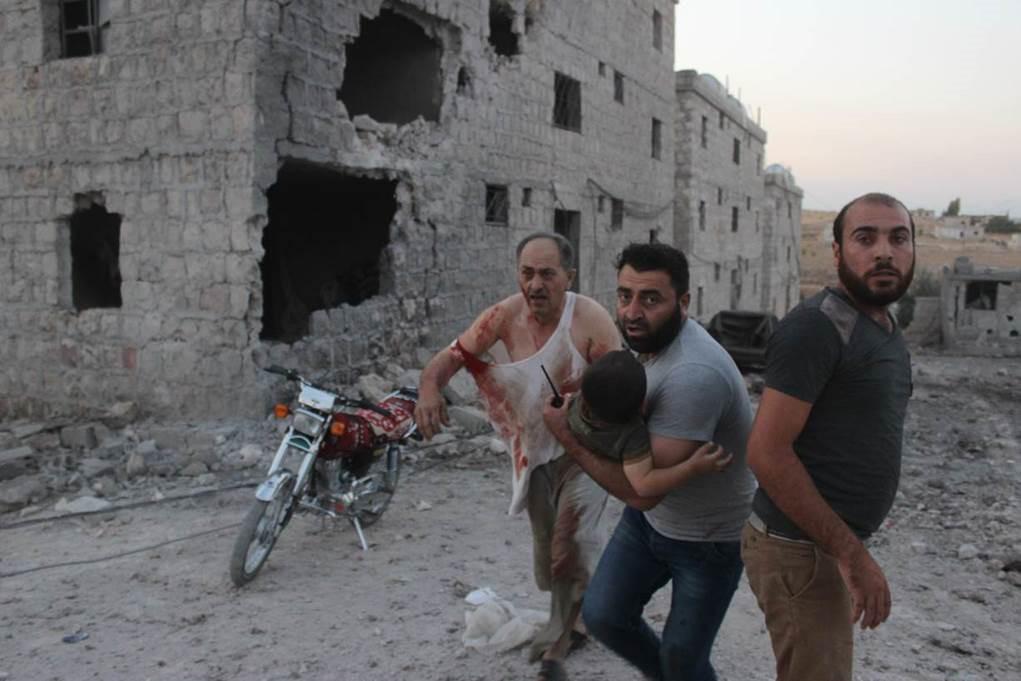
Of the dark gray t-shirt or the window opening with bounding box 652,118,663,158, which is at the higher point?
the window opening with bounding box 652,118,663,158

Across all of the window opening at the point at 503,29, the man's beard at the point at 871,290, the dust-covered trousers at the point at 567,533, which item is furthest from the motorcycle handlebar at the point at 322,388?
the window opening at the point at 503,29

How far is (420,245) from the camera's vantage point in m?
9.66

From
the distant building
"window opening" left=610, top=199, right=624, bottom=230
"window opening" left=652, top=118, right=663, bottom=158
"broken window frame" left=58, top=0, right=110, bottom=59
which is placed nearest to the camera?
"broken window frame" left=58, top=0, right=110, bottom=59

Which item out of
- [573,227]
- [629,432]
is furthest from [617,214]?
[629,432]

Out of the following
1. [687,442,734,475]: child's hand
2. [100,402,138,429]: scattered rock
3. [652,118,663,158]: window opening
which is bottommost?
[100,402,138,429]: scattered rock

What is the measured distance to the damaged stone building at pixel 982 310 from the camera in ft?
59.4

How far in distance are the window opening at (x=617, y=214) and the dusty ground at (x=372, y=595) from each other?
9.39 meters

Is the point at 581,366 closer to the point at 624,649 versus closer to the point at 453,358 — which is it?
the point at 453,358

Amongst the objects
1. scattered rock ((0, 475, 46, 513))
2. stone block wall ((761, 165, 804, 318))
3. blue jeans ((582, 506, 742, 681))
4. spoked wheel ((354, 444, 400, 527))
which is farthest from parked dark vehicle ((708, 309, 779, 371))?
stone block wall ((761, 165, 804, 318))

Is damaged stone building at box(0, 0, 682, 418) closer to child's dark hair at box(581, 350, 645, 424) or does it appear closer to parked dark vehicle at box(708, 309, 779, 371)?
parked dark vehicle at box(708, 309, 779, 371)

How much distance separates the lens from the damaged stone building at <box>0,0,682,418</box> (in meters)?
A: 7.37

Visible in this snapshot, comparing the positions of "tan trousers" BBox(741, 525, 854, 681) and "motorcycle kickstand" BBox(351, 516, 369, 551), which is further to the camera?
"motorcycle kickstand" BBox(351, 516, 369, 551)

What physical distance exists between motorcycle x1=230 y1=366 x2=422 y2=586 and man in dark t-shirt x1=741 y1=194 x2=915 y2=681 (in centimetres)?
284

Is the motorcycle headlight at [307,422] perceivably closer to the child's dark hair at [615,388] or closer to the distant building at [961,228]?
the child's dark hair at [615,388]
